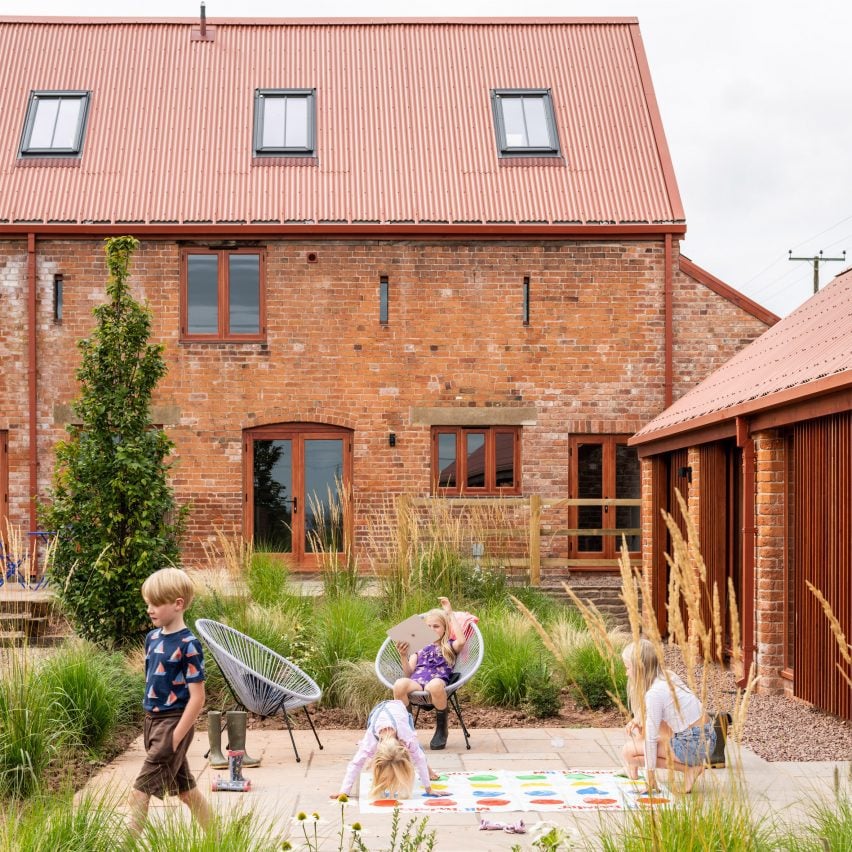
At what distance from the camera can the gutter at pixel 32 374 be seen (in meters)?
16.6

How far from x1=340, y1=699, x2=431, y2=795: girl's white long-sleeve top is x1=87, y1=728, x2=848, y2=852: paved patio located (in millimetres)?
266

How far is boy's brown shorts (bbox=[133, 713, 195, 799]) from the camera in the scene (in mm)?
5298

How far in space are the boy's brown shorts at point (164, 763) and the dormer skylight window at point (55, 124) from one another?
546 inches

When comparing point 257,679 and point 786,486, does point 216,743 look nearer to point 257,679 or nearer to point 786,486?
point 257,679

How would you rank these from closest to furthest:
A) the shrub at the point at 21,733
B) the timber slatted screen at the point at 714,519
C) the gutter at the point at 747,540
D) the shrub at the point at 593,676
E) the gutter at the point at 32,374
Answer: the shrub at the point at 21,733
the shrub at the point at 593,676
the gutter at the point at 747,540
the timber slatted screen at the point at 714,519
the gutter at the point at 32,374

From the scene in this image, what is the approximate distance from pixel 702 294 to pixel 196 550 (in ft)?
25.3

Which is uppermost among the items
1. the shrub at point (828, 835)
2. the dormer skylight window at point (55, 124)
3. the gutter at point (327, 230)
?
the dormer skylight window at point (55, 124)

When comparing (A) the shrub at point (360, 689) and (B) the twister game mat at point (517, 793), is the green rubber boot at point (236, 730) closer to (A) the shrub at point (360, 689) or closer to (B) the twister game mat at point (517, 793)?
(B) the twister game mat at point (517, 793)

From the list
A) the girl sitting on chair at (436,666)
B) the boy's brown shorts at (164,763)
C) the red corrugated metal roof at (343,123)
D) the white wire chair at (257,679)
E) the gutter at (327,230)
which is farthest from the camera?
the red corrugated metal roof at (343,123)

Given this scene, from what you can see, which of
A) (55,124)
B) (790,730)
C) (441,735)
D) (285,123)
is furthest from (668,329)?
(441,735)

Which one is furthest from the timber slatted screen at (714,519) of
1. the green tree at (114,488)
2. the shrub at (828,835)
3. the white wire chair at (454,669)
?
the shrub at (828,835)

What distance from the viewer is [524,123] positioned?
60.7ft

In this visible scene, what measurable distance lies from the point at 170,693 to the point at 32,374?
39.3 feet

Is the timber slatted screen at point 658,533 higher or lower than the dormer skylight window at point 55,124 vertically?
lower
